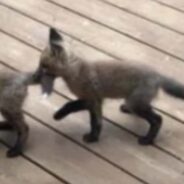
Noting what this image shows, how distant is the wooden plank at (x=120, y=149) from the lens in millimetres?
2064

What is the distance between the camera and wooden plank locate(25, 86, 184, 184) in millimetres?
2061

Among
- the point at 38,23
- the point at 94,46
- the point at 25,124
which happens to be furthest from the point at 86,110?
the point at 38,23

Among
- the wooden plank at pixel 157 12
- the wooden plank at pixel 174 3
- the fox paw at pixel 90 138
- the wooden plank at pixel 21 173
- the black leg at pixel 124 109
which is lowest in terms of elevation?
the wooden plank at pixel 21 173

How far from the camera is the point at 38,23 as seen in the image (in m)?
2.77

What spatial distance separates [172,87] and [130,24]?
29.5 inches

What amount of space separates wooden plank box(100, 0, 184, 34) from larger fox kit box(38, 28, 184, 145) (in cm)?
72

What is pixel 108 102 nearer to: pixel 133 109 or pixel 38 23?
pixel 133 109

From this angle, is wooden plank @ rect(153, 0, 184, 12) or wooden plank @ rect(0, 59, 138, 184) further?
wooden plank @ rect(153, 0, 184, 12)

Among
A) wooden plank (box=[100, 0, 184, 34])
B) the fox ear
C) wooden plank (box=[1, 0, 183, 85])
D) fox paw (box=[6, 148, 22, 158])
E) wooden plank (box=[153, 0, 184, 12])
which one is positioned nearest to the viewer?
the fox ear

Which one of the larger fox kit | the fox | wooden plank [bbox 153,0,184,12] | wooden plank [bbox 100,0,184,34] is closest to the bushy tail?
the larger fox kit

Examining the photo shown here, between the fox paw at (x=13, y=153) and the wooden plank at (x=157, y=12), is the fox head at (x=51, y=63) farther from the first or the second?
the wooden plank at (x=157, y=12)

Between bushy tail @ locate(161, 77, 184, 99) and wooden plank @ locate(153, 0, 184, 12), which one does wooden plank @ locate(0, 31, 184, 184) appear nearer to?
bushy tail @ locate(161, 77, 184, 99)

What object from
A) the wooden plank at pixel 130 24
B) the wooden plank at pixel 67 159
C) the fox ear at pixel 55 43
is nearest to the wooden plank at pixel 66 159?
the wooden plank at pixel 67 159

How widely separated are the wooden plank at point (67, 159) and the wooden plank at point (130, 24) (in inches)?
28.1
